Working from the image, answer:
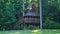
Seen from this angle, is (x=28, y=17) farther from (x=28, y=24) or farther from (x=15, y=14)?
(x=15, y=14)

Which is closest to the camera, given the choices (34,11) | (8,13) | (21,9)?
(8,13)

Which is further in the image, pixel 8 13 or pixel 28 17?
pixel 28 17

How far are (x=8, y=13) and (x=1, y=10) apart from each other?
1.71ft

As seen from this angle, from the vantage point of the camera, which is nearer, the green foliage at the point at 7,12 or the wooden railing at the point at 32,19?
the green foliage at the point at 7,12

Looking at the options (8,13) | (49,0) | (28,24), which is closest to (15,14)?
(8,13)

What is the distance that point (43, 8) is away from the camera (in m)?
13.8

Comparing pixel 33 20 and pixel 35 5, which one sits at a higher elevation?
pixel 35 5

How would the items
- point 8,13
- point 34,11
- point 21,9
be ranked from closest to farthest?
point 8,13 < point 21,9 < point 34,11

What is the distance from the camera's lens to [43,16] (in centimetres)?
1395

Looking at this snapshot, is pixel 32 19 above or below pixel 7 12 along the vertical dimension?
below

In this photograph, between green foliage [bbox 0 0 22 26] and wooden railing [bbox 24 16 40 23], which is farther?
wooden railing [bbox 24 16 40 23]

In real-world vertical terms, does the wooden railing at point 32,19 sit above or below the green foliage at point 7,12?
below

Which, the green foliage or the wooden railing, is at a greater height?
the green foliage

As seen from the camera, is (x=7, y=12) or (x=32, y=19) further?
(x=32, y=19)
